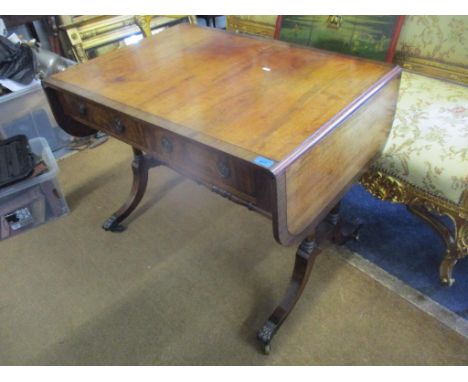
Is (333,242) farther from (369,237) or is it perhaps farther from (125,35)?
(125,35)

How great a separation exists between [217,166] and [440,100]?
79 centimetres

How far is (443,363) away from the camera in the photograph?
1.05 meters

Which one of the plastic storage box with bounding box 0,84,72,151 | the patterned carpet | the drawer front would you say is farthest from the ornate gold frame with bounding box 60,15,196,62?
the patterned carpet

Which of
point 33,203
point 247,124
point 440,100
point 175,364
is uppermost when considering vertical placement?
point 247,124

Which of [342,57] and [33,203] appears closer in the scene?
[342,57]

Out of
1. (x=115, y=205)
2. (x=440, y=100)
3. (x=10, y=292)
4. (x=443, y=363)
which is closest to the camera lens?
(x=443, y=363)

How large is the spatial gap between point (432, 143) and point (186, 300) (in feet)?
2.87

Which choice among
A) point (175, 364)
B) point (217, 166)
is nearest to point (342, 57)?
point (217, 166)

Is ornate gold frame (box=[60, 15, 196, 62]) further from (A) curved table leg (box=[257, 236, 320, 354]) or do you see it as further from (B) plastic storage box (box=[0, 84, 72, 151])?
(A) curved table leg (box=[257, 236, 320, 354])

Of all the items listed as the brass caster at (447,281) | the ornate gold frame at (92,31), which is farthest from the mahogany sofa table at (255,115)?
the ornate gold frame at (92,31)

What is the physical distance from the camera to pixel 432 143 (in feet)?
3.49

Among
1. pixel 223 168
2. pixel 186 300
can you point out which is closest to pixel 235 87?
pixel 223 168

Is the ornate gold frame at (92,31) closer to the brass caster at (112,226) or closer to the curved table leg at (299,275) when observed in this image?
the brass caster at (112,226)

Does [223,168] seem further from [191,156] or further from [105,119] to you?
[105,119]
